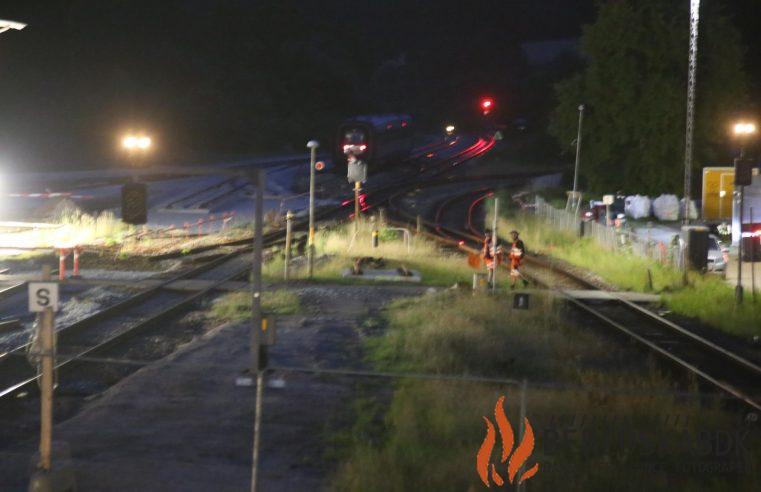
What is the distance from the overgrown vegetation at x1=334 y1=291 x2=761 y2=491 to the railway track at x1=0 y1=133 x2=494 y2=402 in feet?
13.8

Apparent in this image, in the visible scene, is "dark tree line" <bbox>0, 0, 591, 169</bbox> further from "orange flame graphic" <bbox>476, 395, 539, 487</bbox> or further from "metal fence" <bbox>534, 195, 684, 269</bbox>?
"orange flame graphic" <bbox>476, 395, 539, 487</bbox>

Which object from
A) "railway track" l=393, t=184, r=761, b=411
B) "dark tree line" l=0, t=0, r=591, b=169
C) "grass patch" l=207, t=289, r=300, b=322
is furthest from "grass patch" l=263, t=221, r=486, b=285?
"dark tree line" l=0, t=0, r=591, b=169

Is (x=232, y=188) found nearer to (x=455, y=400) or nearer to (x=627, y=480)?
(x=455, y=400)

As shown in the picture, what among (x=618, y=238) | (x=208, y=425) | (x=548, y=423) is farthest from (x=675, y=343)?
(x=618, y=238)

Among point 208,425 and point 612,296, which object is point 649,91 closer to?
point 612,296

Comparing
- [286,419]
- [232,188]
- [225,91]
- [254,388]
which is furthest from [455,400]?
[225,91]

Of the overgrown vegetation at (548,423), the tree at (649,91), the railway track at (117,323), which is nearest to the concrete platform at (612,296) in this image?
the overgrown vegetation at (548,423)

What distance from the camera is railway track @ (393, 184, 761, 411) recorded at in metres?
15.3

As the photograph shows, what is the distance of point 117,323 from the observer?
2023 cm

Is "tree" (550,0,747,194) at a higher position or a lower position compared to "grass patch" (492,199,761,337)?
higher

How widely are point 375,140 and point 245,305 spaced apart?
3821 cm

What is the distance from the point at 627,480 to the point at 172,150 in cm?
5993

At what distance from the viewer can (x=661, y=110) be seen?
1731 inches

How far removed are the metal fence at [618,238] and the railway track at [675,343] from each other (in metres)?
2.69
